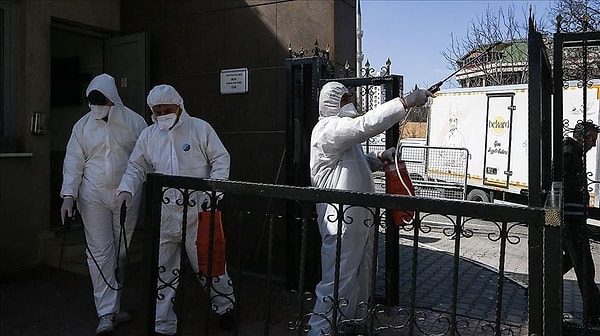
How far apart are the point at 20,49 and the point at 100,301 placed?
3.02 m

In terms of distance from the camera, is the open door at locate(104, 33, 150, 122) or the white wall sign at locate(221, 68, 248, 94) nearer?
the white wall sign at locate(221, 68, 248, 94)

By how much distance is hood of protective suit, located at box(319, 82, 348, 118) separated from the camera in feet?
11.7

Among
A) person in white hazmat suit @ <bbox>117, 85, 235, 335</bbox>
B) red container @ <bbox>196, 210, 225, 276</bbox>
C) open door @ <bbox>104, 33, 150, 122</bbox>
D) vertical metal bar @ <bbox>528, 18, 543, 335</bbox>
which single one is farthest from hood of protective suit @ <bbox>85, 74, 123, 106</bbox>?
vertical metal bar @ <bbox>528, 18, 543, 335</bbox>

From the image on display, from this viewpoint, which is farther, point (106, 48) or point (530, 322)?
point (106, 48)

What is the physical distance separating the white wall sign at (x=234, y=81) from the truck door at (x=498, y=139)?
21.1ft

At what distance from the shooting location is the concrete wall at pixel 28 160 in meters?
5.03

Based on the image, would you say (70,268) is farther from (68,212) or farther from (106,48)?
(106,48)

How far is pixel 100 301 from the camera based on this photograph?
3.75 meters

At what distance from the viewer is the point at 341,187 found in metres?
3.48

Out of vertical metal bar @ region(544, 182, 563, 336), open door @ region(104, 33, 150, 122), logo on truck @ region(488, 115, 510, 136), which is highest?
open door @ region(104, 33, 150, 122)

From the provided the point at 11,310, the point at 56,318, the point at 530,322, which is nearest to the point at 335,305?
the point at 530,322

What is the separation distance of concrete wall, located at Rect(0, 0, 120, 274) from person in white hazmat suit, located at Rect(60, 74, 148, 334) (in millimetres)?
1715

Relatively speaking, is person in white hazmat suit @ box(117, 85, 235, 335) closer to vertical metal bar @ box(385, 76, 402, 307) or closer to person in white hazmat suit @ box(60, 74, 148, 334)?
person in white hazmat suit @ box(60, 74, 148, 334)

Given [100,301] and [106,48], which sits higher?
[106,48]
